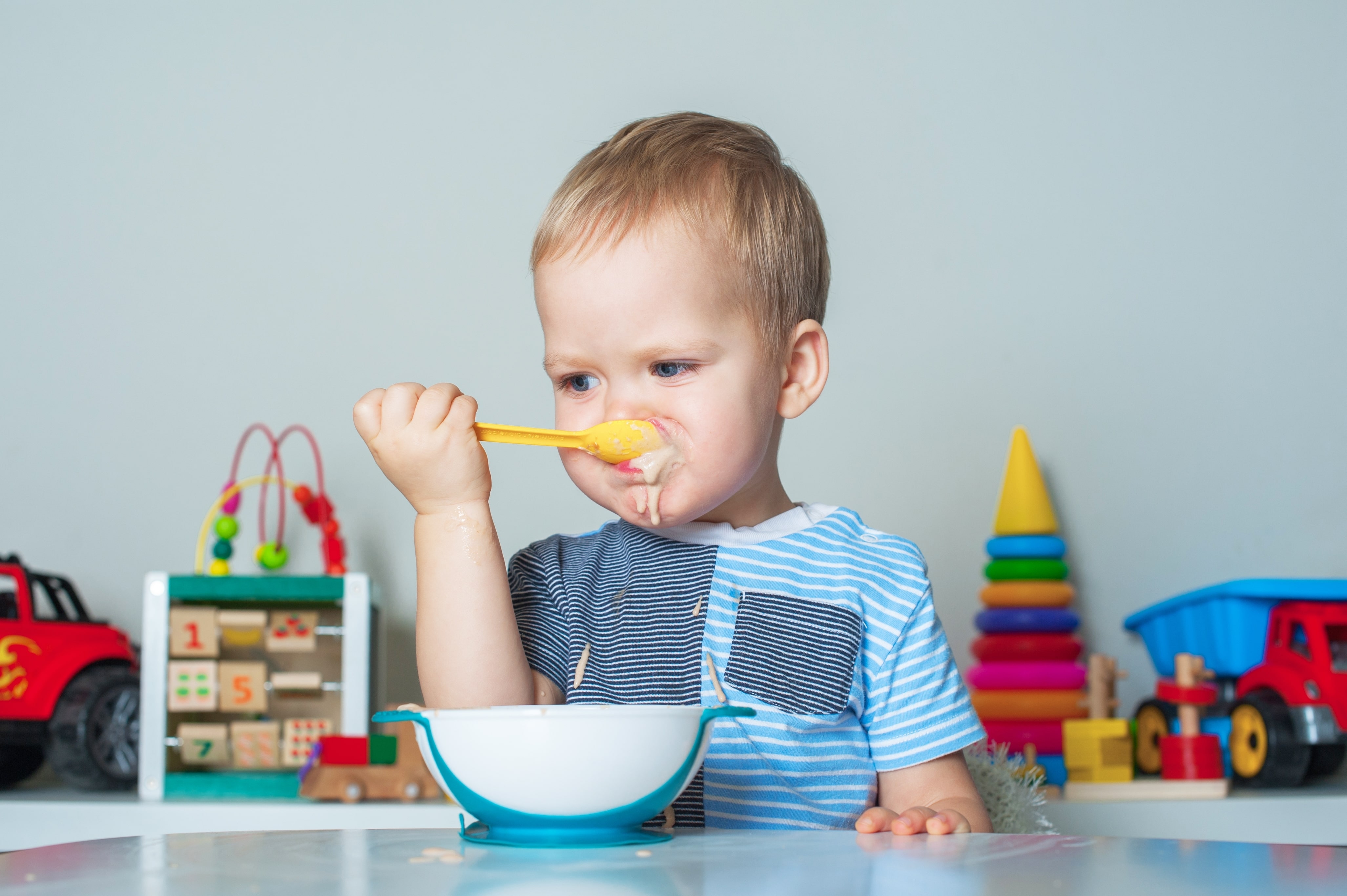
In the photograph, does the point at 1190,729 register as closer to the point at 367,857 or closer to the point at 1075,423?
the point at 1075,423

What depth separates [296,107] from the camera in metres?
1.87

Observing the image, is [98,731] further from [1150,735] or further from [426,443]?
[1150,735]

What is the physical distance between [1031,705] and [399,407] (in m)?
1.17

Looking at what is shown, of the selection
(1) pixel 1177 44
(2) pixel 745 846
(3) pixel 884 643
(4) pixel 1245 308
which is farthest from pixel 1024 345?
(2) pixel 745 846

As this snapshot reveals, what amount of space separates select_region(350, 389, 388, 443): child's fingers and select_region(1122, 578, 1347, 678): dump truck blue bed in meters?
1.20

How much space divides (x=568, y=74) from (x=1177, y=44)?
1004 millimetres

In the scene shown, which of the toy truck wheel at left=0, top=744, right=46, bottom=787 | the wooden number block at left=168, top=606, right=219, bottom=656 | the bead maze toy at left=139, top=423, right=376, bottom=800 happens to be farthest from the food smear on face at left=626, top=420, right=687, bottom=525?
the toy truck wheel at left=0, top=744, right=46, bottom=787

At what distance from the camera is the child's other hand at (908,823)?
1.71 feet

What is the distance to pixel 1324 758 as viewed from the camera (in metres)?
1.43

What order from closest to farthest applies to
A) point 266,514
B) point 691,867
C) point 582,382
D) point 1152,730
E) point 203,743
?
point 691,867, point 582,382, point 203,743, point 1152,730, point 266,514

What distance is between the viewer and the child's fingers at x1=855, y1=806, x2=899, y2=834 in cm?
54

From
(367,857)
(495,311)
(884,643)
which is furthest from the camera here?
(495,311)

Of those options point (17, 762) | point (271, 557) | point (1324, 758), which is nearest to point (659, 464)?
point (271, 557)

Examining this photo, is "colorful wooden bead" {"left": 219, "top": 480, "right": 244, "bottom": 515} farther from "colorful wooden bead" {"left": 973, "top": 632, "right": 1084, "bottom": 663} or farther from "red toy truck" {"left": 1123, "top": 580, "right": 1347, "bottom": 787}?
"red toy truck" {"left": 1123, "top": 580, "right": 1347, "bottom": 787}
